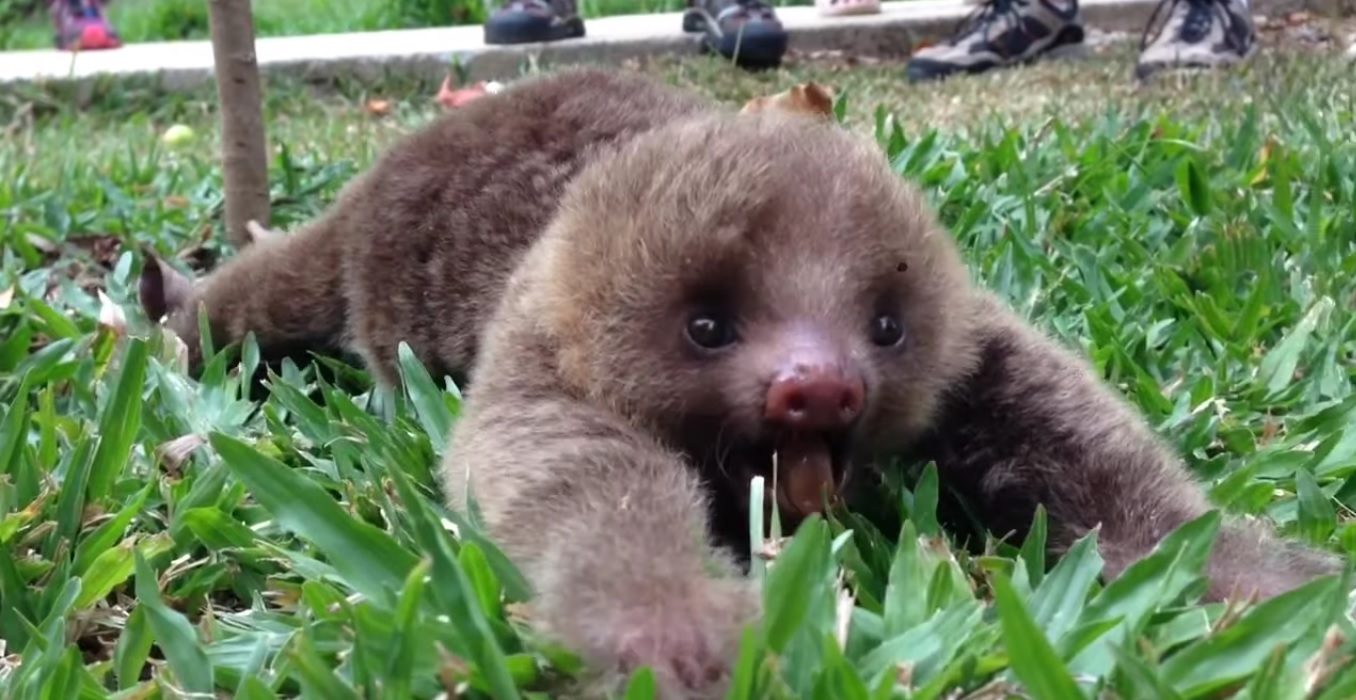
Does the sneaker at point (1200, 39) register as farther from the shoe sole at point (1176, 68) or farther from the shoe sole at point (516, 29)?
the shoe sole at point (516, 29)

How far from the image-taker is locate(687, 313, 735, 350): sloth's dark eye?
237 cm

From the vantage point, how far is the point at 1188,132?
5.30 meters

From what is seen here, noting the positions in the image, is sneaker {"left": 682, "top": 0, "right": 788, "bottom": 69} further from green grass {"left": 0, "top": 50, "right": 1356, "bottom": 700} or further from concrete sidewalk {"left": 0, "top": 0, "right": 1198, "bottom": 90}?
green grass {"left": 0, "top": 50, "right": 1356, "bottom": 700}

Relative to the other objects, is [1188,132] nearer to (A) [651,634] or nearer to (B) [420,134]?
(B) [420,134]

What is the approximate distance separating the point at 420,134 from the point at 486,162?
0.39m

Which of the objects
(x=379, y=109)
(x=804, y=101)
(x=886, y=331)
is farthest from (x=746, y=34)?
(x=886, y=331)

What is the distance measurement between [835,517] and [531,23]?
7346 millimetres

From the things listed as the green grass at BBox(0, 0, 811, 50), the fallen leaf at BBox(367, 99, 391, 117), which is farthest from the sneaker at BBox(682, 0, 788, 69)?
the green grass at BBox(0, 0, 811, 50)

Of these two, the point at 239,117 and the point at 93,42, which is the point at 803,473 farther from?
the point at 93,42

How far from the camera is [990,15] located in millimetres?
8250

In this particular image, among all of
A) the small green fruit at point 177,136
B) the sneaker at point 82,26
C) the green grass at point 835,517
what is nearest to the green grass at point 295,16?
the sneaker at point 82,26

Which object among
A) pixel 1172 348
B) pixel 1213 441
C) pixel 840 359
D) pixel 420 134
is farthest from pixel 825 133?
pixel 420 134

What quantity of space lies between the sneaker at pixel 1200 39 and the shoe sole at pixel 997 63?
800mm

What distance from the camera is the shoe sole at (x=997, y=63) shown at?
8.00 m
